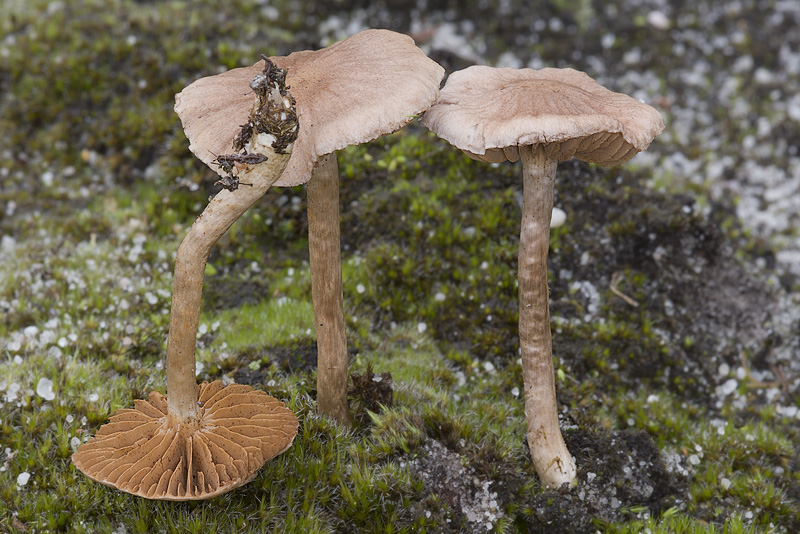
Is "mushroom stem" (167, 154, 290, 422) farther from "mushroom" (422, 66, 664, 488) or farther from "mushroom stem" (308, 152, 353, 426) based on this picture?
"mushroom" (422, 66, 664, 488)

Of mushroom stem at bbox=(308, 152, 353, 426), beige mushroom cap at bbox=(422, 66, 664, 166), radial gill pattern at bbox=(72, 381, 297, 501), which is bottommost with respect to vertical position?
radial gill pattern at bbox=(72, 381, 297, 501)

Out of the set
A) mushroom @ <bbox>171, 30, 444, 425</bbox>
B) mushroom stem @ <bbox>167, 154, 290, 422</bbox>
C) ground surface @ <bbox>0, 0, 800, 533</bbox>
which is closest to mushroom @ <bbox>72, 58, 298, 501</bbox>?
mushroom stem @ <bbox>167, 154, 290, 422</bbox>

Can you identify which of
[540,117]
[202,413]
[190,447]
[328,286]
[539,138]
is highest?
[540,117]

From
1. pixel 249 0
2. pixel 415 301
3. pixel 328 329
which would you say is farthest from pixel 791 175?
pixel 249 0

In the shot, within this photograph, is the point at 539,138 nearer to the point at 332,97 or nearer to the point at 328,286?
the point at 332,97

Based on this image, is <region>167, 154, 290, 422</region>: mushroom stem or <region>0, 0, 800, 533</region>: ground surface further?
<region>0, 0, 800, 533</region>: ground surface

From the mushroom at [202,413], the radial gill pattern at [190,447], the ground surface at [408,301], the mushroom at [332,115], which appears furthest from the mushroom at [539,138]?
the radial gill pattern at [190,447]

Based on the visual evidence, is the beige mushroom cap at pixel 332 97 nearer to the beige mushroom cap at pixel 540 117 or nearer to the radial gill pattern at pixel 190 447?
the beige mushroom cap at pixel 540 117

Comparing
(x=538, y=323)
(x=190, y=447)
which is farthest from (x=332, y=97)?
(x=190, y=447)
